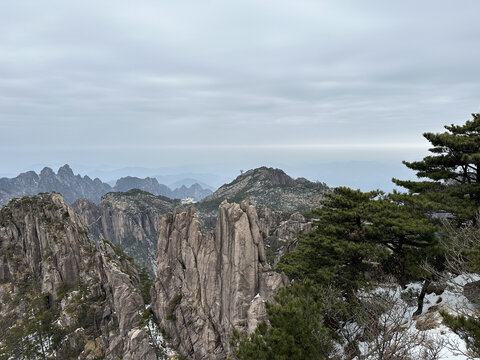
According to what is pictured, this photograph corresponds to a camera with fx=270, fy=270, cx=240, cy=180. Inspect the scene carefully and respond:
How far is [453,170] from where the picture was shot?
24.4 meters

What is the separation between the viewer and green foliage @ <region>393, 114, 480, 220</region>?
20641 millimetres

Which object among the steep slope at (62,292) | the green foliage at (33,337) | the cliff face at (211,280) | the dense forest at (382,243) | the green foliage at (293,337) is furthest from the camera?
the green foliage at (33,337)

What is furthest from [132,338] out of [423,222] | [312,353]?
[423,222]

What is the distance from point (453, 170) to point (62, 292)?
88525 millimetres

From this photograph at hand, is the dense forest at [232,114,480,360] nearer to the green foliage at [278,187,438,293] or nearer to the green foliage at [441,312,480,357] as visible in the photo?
the green foliage at [278,187,438,293]

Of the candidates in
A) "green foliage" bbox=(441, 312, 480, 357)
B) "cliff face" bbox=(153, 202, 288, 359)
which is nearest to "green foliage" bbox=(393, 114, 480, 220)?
"green foliage" bbox=(441, 312, 480, 357)

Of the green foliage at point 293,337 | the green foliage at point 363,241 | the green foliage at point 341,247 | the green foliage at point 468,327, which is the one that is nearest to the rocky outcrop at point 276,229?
the green foliage at point 341,247

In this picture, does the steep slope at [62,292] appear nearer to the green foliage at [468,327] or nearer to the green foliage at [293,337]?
the green foliage at [293,337]

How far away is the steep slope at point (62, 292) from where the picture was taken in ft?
184

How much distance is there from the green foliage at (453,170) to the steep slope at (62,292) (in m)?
49.4

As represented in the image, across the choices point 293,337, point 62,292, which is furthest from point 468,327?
point 62,292

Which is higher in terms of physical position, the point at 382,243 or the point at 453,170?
the point at 453,170

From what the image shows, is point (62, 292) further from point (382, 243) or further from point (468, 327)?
point (468, 327)

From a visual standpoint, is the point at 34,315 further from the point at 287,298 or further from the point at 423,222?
the point at 423,222
